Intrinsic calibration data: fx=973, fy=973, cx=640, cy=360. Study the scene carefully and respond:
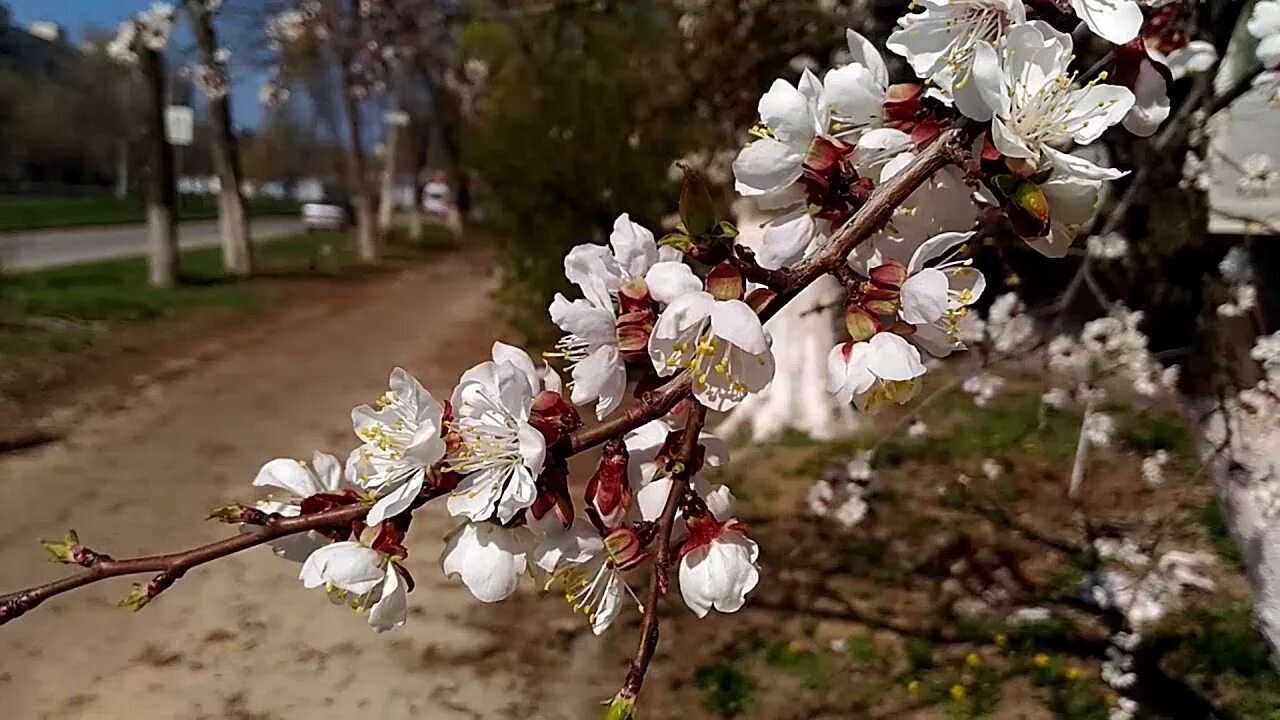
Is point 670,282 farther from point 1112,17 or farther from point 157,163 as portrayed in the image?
point 157,163

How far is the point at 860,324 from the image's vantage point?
0.82 m

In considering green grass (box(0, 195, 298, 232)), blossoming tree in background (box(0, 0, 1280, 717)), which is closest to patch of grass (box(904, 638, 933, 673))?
blossoming tree in background (box(0, 0, 1280, 717))

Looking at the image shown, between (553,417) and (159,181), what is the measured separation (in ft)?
35.9

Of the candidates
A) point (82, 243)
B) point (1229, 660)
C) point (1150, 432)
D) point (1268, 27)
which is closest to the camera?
point (1268, 27)

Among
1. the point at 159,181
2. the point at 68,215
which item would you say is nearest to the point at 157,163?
the point at 159,181

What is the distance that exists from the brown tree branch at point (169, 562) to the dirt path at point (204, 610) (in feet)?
7.15

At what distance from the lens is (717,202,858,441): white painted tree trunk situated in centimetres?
543

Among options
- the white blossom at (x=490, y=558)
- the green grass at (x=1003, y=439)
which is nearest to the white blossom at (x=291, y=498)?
the white blossom at (x=490, y=558)

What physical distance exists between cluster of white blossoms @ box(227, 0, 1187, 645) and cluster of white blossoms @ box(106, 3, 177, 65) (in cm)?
864

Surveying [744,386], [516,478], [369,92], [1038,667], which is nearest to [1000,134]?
[744,386]

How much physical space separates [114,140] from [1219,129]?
168ft

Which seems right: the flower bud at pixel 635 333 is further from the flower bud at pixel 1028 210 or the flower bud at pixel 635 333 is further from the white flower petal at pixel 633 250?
the flower bud at pixel 1028 210

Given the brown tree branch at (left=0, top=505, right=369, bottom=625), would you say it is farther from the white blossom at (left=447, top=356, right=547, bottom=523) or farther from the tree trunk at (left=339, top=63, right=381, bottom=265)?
the tree trunk at (left=339, top=63, right=381, bottom=265)

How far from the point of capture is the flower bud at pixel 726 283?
0.79 metres
